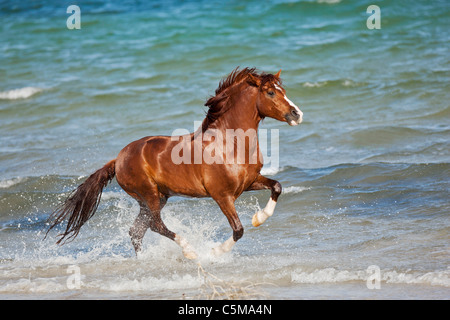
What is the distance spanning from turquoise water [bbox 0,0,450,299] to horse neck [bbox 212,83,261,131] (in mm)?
723

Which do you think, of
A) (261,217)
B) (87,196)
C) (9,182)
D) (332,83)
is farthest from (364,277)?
(332,83)

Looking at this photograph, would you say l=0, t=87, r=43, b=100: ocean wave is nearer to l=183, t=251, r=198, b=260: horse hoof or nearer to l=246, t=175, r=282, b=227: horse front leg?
l=183, t=251, r=198, b=260: horse hoof

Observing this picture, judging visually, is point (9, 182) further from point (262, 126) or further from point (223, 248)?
point (223, 248)

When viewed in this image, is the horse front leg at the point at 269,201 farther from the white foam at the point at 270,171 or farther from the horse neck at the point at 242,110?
the white foam at the point at 270,171

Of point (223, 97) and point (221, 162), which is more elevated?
point (223, 97)

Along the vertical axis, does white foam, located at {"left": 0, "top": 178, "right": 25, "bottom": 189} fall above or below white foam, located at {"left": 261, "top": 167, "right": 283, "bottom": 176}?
below

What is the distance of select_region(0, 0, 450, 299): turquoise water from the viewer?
20.1ft

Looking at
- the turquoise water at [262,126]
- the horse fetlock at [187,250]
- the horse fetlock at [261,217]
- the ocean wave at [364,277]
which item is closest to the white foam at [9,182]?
the turquoise water at [262,126]

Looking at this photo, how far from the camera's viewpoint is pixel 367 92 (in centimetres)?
1437

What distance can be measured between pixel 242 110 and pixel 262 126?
7245 millimetres

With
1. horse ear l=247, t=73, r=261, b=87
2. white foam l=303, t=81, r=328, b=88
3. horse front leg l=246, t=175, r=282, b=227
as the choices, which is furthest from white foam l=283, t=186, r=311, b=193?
white foam l=303, t=81, r=328, b=88

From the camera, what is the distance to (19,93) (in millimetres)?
16938

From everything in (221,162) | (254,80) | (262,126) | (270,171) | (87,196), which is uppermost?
(254,80)
